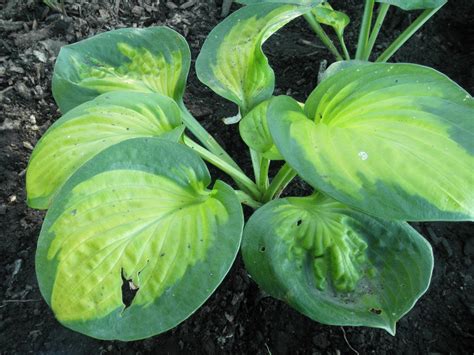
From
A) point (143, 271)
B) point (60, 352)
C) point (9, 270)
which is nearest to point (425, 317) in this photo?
point (143, 271)

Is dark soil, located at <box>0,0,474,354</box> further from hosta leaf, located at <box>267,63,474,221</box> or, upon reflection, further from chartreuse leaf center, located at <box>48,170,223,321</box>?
hosta leaf, located at <box>267,63,474,221</box>

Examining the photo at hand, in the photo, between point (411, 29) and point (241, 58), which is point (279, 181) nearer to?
point (241, 58)

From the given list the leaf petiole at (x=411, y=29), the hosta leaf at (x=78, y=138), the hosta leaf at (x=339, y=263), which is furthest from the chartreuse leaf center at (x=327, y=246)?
the leaf petiole at (x=411, y=29)

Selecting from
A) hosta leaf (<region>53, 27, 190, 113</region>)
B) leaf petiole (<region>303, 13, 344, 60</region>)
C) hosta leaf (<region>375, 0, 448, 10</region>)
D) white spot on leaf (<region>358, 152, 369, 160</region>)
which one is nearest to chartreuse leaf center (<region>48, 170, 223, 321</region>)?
white spot on leaf (<region>358, 152, 369, 160</region>)

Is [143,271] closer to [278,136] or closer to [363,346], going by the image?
[278,136]

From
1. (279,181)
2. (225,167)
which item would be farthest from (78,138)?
(279,181)

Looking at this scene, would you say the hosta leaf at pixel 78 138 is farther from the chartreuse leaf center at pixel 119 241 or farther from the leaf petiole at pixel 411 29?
the leaf petiole at pixel 411 29
